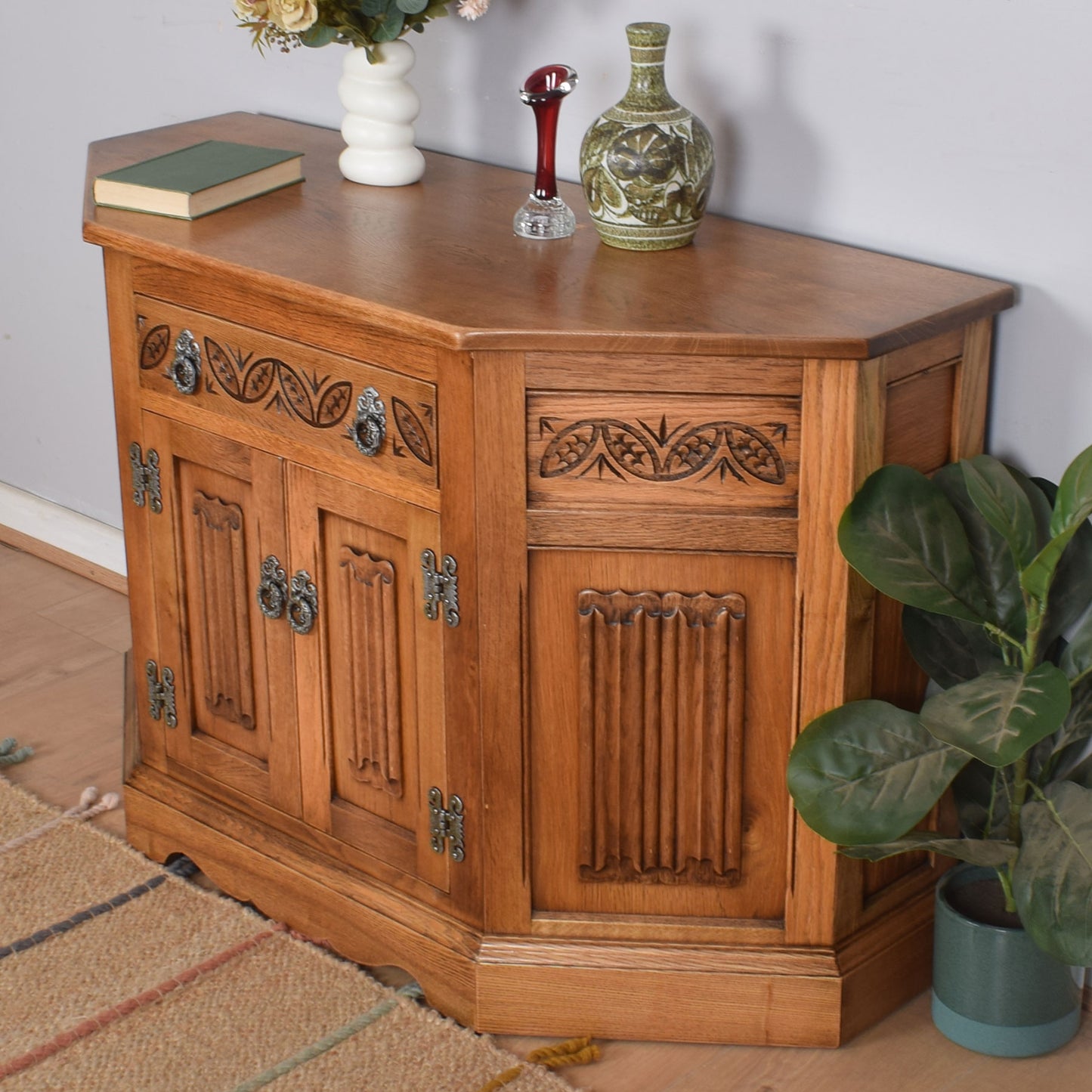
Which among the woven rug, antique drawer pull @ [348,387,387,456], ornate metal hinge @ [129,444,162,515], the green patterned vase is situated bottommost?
the woven rug

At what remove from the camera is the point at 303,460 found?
6.10ft

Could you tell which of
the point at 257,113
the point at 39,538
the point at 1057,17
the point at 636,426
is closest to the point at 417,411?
the point at 636,426

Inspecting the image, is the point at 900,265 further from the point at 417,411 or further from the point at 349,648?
the point at 349,648

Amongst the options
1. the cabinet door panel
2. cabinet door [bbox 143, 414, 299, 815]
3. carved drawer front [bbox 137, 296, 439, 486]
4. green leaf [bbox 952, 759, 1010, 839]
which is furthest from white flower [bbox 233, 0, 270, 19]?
green leaf [bbox 952, 759, 1010, 839]

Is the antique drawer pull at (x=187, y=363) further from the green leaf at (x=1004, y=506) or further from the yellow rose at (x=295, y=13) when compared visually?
the green leaf at (x=1004, y=506)

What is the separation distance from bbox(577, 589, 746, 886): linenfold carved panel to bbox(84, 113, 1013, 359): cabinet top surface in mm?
307

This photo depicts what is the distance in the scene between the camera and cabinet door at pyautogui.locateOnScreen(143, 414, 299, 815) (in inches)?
77.5

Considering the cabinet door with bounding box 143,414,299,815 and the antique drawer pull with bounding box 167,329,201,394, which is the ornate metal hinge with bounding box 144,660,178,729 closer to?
the cabinet door with bounding box 143,414,299,815

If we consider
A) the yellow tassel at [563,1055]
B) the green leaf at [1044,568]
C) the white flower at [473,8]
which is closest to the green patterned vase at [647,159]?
the white flower at [473,8]

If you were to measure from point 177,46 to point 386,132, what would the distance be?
689mm

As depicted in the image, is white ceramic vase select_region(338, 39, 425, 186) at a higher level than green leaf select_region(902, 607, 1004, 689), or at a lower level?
higher

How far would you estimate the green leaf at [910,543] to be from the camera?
1.58 metres

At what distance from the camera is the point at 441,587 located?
1.77m

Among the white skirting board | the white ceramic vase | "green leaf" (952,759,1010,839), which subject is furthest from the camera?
the white skirting board
